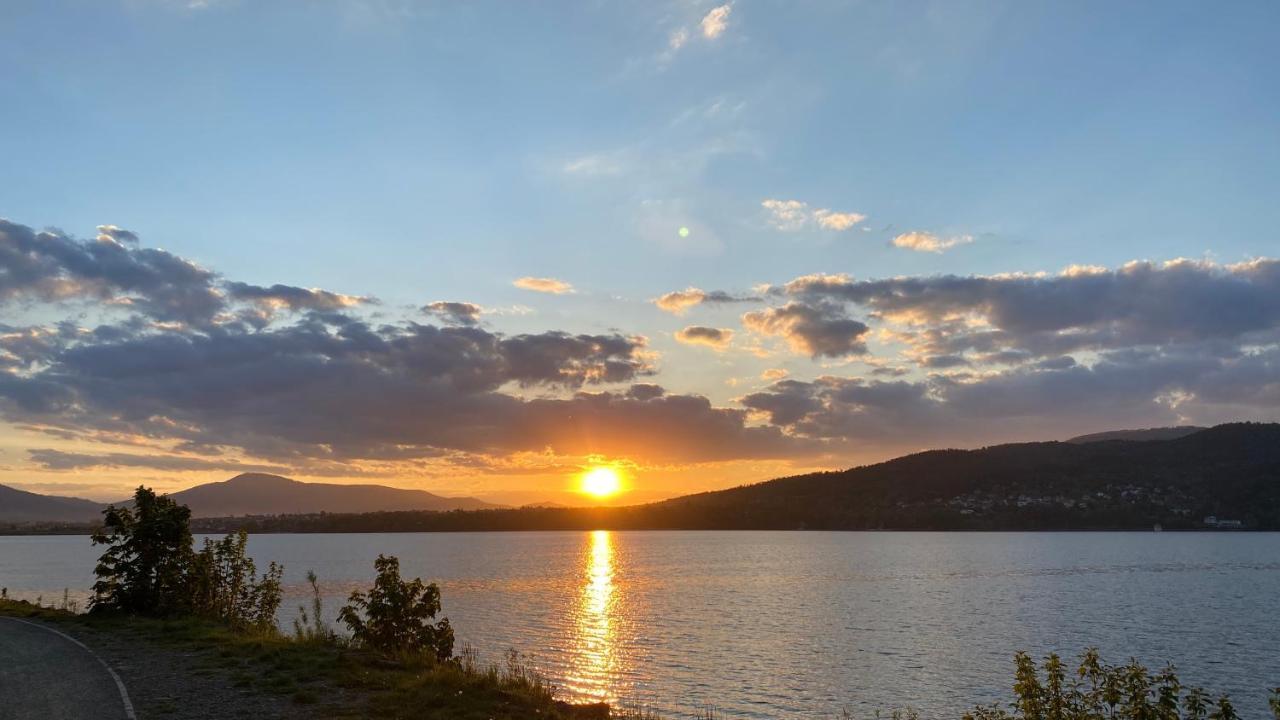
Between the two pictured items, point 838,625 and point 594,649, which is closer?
point 594,649

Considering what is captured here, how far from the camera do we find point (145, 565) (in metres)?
36.6

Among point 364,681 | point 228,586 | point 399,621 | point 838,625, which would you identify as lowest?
point 838,625

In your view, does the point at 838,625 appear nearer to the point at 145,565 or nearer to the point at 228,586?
the point at 228,586

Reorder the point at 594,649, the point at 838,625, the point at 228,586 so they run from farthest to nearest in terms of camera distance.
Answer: the point at 838,625 < the point at 594,649 < the point at 228,586

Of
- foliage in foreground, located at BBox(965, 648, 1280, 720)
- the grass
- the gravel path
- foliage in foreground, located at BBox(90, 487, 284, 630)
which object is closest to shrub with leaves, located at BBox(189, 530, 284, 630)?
foliage in foreground, located at BBox(90, 487, 284, 630)

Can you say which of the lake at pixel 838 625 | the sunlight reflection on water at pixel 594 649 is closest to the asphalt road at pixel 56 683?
the sunlight reflection on water at pixel 594 649

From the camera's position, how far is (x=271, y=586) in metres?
36.9

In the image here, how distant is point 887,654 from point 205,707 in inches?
1599

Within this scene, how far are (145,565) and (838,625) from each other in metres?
46.6

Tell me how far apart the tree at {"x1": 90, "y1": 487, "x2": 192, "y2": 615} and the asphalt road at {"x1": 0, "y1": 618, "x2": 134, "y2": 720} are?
6371 mm

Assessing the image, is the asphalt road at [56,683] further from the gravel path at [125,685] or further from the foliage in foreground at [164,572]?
the foliage in foreground at [164,572]

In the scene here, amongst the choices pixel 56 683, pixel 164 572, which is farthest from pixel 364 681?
pixel 164 572

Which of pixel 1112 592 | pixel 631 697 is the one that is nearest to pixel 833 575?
Answer: pixel 1112 592

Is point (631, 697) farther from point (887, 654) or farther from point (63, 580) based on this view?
point (63, 580)
